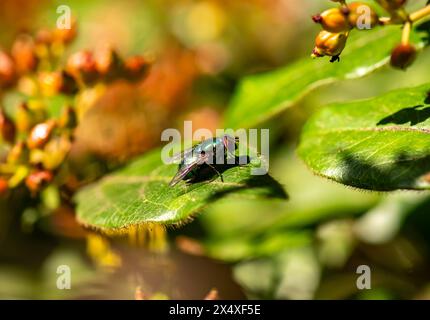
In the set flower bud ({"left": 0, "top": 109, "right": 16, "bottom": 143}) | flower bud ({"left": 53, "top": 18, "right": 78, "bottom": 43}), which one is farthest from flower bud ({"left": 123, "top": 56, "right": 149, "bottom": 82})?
flower bud ({"left": 0, "top": 109, "right": 16, "bottom": 143})

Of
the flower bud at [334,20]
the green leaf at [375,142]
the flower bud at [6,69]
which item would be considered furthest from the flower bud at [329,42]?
the flower bud at [6,69]

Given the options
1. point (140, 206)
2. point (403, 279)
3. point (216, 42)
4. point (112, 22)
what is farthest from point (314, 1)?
point (140, 206)

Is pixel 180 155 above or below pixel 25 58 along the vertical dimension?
below

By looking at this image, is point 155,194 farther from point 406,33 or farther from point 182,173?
point 406,33

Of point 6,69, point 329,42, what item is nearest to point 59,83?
point 6,69

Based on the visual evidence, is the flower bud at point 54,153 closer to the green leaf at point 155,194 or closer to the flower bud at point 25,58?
the green leaf at point 155,194

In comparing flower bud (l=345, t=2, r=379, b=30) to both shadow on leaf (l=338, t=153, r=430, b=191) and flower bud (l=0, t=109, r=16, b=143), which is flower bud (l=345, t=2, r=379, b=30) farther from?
flower bud (l=0, t=109, r=16, b=143)

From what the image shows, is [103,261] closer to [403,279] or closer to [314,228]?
[314,228]
